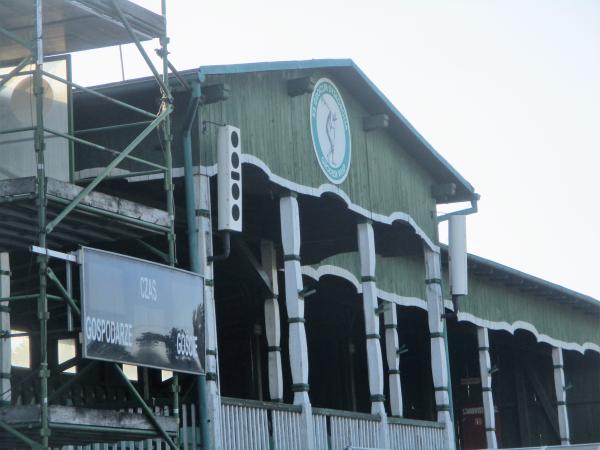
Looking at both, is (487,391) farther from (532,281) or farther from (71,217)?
(71,217)

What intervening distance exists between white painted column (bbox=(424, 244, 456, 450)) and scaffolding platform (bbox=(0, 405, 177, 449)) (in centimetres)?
1079

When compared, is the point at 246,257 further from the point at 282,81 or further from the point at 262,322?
the point at 262,322

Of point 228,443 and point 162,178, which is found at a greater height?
point 162,178

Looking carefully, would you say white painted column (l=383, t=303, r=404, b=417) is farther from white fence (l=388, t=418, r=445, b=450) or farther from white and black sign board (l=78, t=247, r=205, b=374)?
white and black sign board (l=78, t=247, r=205, b=374)

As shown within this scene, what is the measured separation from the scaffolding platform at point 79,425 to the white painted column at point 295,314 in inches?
168

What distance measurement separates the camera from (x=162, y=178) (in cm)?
1897

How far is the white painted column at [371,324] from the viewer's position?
23.8 m

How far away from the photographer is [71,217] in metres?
16.3

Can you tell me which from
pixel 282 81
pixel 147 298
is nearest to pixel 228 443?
pixel 147 298

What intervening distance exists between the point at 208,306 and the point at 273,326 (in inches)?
203

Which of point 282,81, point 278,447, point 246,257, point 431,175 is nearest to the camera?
point 278,447

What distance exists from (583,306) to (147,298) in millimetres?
24987

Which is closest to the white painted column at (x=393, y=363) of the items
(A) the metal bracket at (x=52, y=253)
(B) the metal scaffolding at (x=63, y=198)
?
(B) the metal scaffolding at (x=63, y=198)

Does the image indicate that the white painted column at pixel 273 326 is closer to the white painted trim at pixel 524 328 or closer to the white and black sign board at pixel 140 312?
the white and black sign board at pixel 140 312
